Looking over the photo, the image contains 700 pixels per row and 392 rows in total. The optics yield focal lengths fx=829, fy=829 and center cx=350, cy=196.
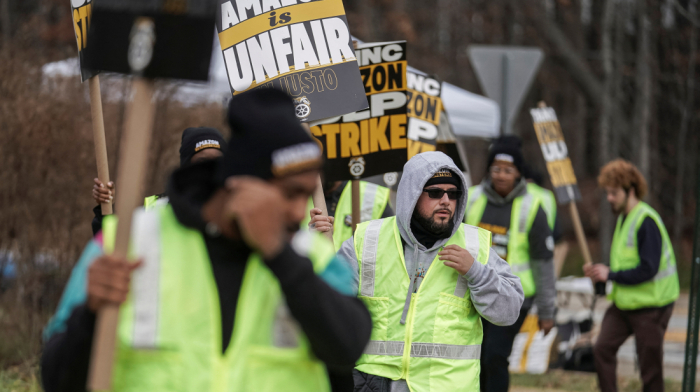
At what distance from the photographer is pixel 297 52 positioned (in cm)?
452

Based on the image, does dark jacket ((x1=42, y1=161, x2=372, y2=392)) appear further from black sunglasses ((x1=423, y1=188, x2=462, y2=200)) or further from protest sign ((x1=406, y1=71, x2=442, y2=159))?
protest sign ((x1=406, y1=71, x2=442, y2=159))

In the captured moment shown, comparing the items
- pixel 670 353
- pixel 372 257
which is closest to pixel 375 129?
pixel 372 257

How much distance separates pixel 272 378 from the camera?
77.8 inches

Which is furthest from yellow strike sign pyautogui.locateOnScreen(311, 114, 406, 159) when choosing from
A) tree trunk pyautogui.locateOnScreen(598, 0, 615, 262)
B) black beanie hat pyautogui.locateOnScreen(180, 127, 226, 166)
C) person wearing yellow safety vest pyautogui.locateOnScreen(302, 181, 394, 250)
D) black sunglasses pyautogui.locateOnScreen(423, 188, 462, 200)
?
tree trunk pyautogui.locateOnScreen(598, 0, 615, 262)

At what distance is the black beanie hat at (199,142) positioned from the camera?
4516 millimetres

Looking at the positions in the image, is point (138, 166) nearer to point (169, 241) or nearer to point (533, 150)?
point (169, 241)

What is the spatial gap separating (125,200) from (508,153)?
536 centimetres

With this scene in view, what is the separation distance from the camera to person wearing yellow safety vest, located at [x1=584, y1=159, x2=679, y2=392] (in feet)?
22.5

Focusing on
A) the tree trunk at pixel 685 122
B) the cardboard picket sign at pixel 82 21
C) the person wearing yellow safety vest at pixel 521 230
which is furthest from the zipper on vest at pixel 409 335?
the tree trunk at pixel 685 122

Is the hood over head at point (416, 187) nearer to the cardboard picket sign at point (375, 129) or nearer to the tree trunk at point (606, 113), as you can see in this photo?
the cardboard picket sign at point (375, 129)

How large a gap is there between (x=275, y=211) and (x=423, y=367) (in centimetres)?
224

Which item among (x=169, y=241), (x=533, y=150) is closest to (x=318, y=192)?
(x=169, y=241)

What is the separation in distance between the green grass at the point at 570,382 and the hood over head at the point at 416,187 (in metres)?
4.55

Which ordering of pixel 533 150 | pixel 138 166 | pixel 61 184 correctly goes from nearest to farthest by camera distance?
pixel 138 166 < pixel 61 184 < pixel 533 150
